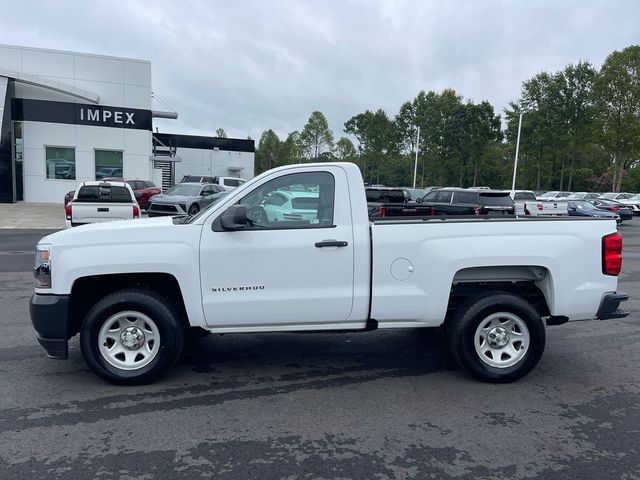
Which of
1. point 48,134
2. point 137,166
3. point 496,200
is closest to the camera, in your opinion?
point 496,200

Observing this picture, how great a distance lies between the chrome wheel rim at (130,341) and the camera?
4465mm

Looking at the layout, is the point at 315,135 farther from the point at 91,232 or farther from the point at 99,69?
the point at 91,232

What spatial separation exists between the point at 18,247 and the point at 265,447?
12783mm

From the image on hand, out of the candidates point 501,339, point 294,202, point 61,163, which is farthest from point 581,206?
point 61,163

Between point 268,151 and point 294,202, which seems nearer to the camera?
point 294,202

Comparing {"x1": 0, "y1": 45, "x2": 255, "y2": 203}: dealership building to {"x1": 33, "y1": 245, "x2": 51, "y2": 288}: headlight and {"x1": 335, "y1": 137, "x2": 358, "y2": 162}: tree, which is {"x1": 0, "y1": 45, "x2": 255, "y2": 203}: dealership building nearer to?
{"x1": 33, "y1": 245, "x2": 51, "y2": 288}: headlight

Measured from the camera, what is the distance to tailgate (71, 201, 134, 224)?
1299cm

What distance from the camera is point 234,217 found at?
4227 mm

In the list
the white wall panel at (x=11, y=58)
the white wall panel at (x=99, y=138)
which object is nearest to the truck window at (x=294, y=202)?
the white wall panel at (x=99, y=138)

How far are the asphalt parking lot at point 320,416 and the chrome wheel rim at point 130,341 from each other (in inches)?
9.7

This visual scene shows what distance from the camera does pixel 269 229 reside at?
Answer: 4.46 metres

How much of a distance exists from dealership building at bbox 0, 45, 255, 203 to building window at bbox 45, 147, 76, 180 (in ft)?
0.16

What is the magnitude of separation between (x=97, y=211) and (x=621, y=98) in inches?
1792

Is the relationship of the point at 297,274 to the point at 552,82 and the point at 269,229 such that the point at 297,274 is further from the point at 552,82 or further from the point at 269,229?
the point at 552,82
